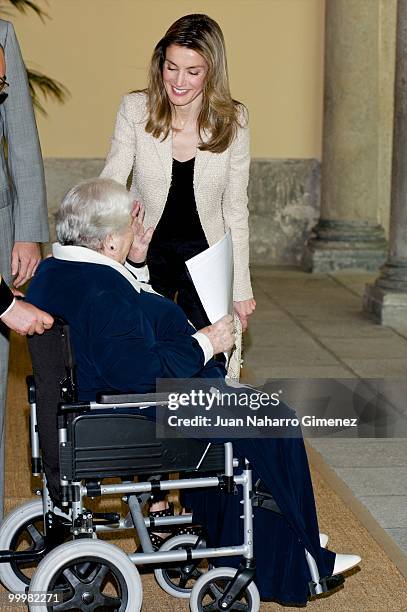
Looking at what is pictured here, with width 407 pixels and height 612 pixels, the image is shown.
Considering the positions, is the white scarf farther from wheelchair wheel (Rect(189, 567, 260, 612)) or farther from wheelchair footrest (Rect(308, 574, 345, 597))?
wheelchair footrest (Rect(308, 574, 345, 597))

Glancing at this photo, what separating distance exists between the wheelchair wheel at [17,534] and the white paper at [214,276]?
747 mm

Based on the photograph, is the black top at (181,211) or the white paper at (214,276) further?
the black top at (181,211)

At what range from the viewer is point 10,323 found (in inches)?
134

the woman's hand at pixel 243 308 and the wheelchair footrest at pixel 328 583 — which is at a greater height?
the woman's hand at pixel 243 308

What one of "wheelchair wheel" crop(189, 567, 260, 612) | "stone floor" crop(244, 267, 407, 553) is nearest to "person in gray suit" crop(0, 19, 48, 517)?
"wheelchair wheel" crop(189, 567, 260, 612)

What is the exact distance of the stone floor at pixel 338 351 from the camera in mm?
4945

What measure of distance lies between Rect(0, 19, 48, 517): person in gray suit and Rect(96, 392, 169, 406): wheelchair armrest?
30.7 inches

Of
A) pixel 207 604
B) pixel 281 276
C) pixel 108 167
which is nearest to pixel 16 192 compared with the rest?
pixel 108 167

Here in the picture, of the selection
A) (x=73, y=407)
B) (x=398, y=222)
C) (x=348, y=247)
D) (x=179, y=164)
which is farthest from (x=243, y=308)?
(x=348, y=247)

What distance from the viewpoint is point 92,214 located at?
3461 millimetres

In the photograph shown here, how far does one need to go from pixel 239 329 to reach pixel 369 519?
0.81m

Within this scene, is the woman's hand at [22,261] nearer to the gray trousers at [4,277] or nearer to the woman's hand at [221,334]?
the gray trousers at [4,277]

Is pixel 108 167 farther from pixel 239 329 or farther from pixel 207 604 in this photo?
pixel 207 604

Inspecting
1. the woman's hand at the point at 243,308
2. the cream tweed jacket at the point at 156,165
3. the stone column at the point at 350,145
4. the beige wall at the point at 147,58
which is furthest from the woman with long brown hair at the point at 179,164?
the beige wall at the point at 147,58
